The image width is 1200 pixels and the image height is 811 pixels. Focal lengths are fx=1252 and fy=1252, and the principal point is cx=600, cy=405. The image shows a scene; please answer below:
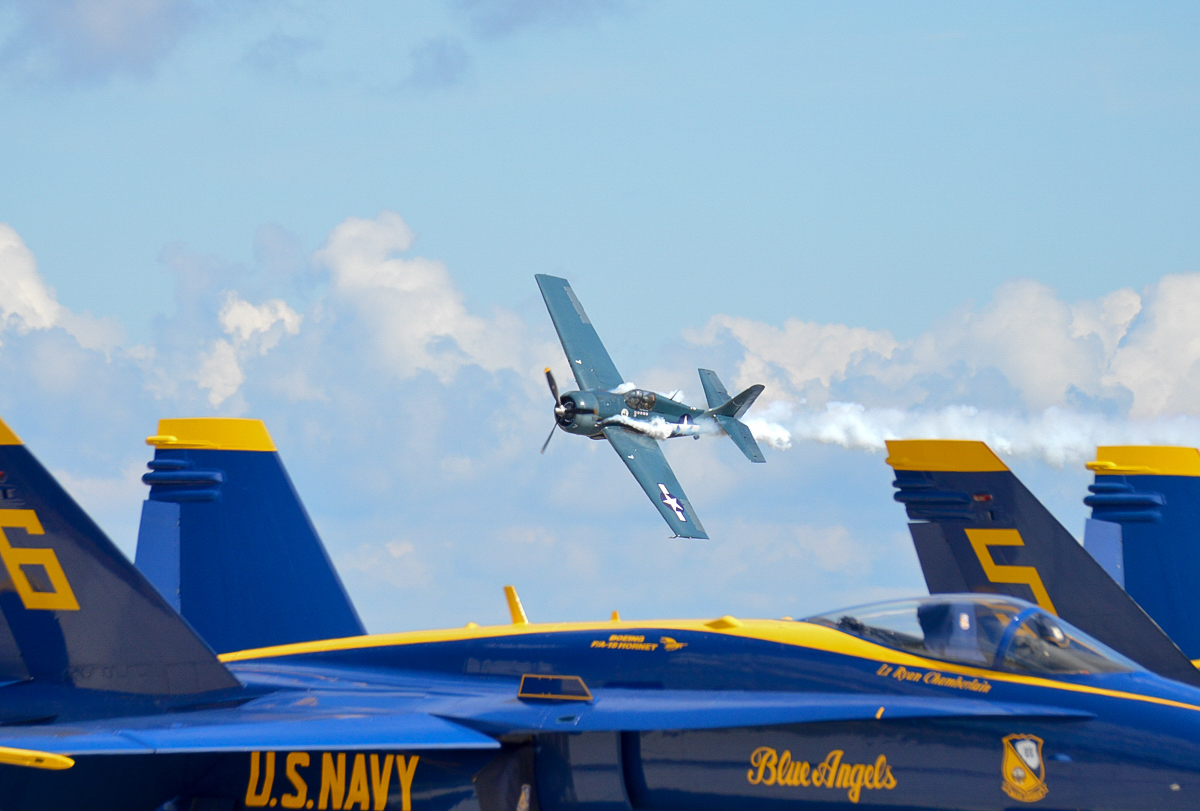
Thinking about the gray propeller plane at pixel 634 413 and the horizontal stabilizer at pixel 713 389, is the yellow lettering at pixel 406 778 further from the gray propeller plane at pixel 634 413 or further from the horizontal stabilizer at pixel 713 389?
the horizontal stabilizer at pixel 713 389

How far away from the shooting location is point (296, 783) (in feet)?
32.7

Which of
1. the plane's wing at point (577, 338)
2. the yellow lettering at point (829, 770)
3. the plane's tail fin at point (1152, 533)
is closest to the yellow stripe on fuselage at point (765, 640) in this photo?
the yellow lettering at point (829, 770)

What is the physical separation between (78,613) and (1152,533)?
42.1 feet

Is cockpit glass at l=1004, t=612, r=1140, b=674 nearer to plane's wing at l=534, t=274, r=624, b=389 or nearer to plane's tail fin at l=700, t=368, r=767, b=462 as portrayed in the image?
plane's wing at l=534, t=274, r=624, b=389

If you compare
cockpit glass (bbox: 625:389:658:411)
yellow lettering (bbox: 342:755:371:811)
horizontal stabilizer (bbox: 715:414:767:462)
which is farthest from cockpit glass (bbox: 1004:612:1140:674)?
horizontal stabilizer (bbox: 715:414:767:462)

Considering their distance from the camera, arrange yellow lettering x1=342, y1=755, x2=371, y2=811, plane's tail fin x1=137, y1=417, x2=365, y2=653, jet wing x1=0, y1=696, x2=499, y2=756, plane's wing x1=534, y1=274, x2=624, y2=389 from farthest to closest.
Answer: plane's wing x1=534, y1=274, x2=624, y2=389, plane's tail fin x1=137, y1=417, x2=365, y2=653, yellow lettering x1=342, y1=755, x2=371, y2=811, jet wing x1=0, y1=696, x2=499, y2=756

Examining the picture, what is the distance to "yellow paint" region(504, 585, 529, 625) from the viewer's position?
1291 centimetres

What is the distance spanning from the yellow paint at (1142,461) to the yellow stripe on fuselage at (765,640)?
8182 mm

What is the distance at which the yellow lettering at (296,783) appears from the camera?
32.6 feet

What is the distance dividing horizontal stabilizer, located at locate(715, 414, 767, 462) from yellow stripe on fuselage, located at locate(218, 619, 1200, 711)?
2558 centimetres

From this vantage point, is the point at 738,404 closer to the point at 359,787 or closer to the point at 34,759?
the point at 359,787

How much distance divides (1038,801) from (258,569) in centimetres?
862

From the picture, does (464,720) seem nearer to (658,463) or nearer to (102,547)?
(102,547)

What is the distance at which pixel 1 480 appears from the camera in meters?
10.4
